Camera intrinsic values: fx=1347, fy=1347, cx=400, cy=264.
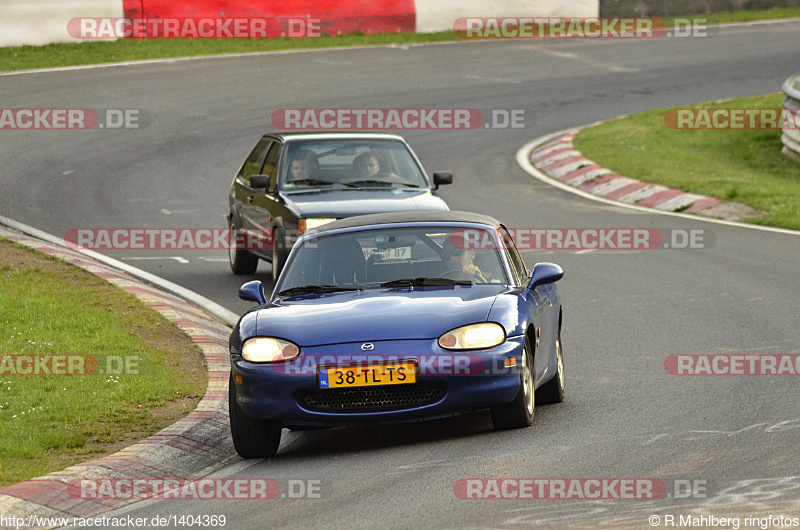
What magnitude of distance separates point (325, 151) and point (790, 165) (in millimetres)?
11031

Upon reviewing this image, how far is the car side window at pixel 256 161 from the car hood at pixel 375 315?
24.2ft

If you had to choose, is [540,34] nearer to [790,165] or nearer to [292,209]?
[790,165]

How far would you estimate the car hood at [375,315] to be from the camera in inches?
308

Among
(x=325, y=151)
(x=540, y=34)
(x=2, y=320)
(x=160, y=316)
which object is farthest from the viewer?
(x=540, y=34)

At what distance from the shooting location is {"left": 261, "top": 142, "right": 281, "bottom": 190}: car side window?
14.8 metres

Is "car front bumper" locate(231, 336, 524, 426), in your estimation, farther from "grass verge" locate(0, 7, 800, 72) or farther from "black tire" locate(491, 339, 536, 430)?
"grass verge" locate(0, 7, 800, 72)

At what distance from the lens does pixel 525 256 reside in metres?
16.1

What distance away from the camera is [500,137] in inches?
1046

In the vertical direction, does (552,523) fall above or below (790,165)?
above

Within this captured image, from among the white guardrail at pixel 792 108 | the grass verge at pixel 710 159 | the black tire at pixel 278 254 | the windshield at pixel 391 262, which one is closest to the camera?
the windshield at pixel 391 262

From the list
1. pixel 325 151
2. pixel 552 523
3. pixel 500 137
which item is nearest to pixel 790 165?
pixel 500 137

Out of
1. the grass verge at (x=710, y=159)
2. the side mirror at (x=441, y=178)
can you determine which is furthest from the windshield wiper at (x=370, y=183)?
the grass verge at (x=710, y=159)

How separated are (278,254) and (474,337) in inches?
244

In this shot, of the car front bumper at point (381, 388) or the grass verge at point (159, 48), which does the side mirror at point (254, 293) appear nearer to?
the car front bumper at point (381, 388)
